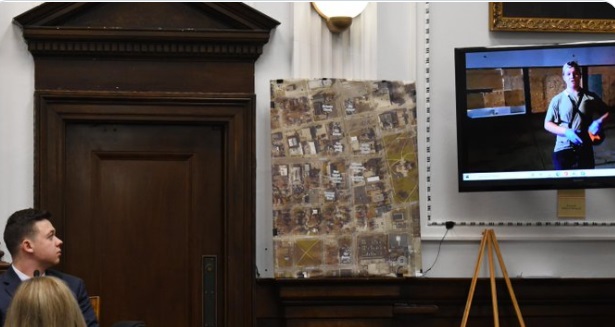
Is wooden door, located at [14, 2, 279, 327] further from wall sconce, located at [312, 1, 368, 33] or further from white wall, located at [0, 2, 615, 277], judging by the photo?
wall sconce, located at [312, 1, 368, 33]

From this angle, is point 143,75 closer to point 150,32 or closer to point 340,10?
point 150,32

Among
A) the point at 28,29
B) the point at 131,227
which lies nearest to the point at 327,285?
the point at 131,227

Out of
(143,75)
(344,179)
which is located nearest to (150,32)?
(143,75)

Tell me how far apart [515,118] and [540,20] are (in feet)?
2.17

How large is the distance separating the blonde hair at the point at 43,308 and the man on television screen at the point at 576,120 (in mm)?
3182

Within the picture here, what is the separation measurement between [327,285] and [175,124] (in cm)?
116

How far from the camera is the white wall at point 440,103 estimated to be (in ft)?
19.7

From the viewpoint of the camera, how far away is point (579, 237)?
20.2ft

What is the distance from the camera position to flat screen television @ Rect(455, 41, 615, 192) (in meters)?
5.82

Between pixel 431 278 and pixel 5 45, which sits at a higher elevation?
pixel 5 45

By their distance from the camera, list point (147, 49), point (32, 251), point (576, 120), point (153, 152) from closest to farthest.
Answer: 1. point (32, 251)
2. point (576, 120)
3. point (147, 49)
4. point (153, 152)

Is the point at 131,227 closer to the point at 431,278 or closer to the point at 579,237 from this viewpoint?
the point at 431,278

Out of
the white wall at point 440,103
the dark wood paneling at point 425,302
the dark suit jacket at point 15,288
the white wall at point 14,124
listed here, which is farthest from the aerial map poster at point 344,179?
the white wall at point 14,124

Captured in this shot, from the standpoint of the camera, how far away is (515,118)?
231 inches
